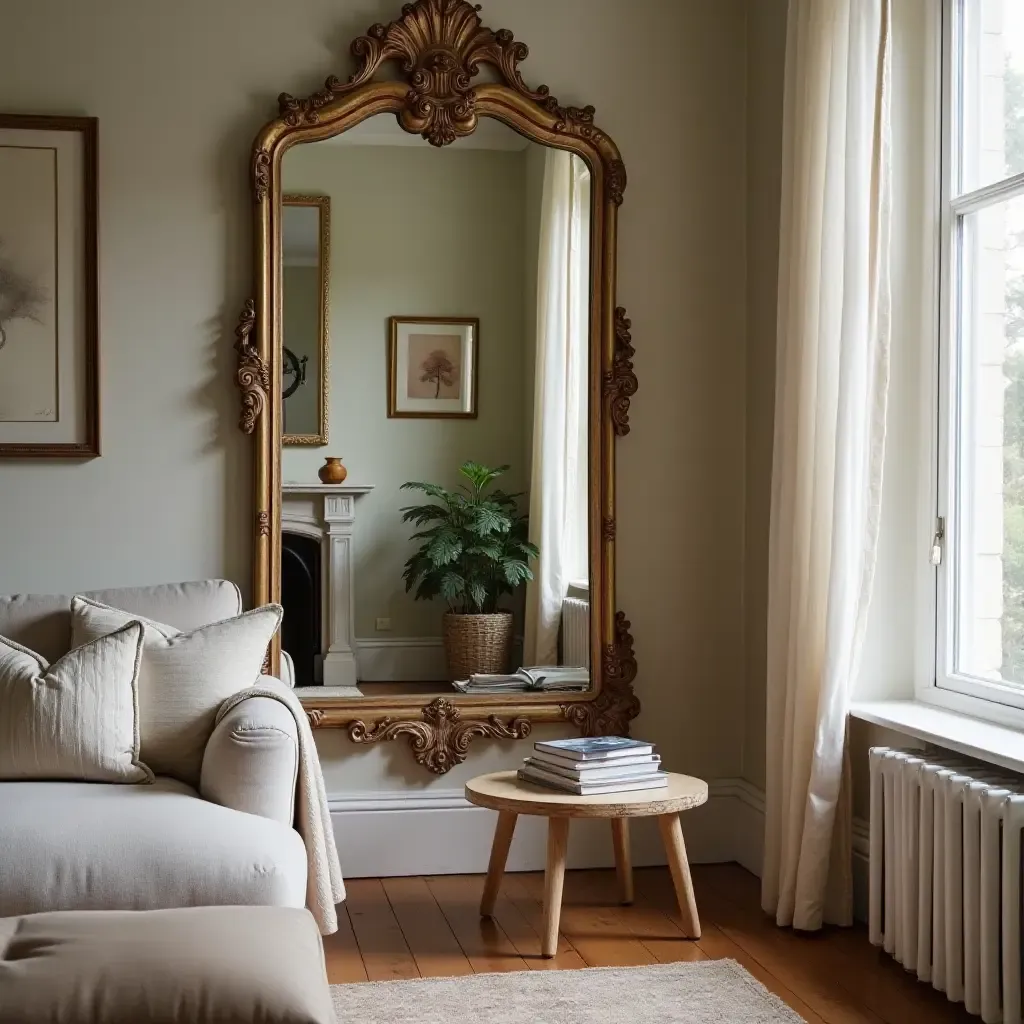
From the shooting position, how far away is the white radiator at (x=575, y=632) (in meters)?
4.01

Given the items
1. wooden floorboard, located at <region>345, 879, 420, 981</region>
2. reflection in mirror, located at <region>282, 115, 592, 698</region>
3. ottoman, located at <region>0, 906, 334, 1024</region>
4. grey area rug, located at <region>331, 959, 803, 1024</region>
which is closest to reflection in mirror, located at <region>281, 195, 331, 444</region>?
reflection in mirror, located at <region>282, 115, 592, 698</region>

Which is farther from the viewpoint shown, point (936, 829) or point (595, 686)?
point (595, 686)

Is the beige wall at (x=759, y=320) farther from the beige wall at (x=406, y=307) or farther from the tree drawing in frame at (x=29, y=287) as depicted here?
the tree drawing in frame at (x=29, y=287)

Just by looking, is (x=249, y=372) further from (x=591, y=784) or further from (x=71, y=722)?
(x=591, y=784)

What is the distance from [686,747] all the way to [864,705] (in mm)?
853

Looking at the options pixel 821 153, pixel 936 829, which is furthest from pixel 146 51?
pixel 936 829

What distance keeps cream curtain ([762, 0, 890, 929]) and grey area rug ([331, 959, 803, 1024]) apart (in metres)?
0.46

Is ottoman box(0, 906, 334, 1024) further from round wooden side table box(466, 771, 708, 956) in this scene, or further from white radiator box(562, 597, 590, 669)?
white radiator box(562, 597, 590, 669)

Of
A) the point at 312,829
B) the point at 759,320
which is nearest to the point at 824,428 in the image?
the point at 759,320

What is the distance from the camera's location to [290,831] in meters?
2.80

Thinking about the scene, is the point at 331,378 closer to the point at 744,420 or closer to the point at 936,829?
the point at 744,420

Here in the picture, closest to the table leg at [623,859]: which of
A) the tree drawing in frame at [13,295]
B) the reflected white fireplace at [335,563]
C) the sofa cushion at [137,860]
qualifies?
the reflected white fireplace at [335,563]

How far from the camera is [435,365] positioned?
394 cm

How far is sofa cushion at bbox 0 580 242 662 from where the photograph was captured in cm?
334
